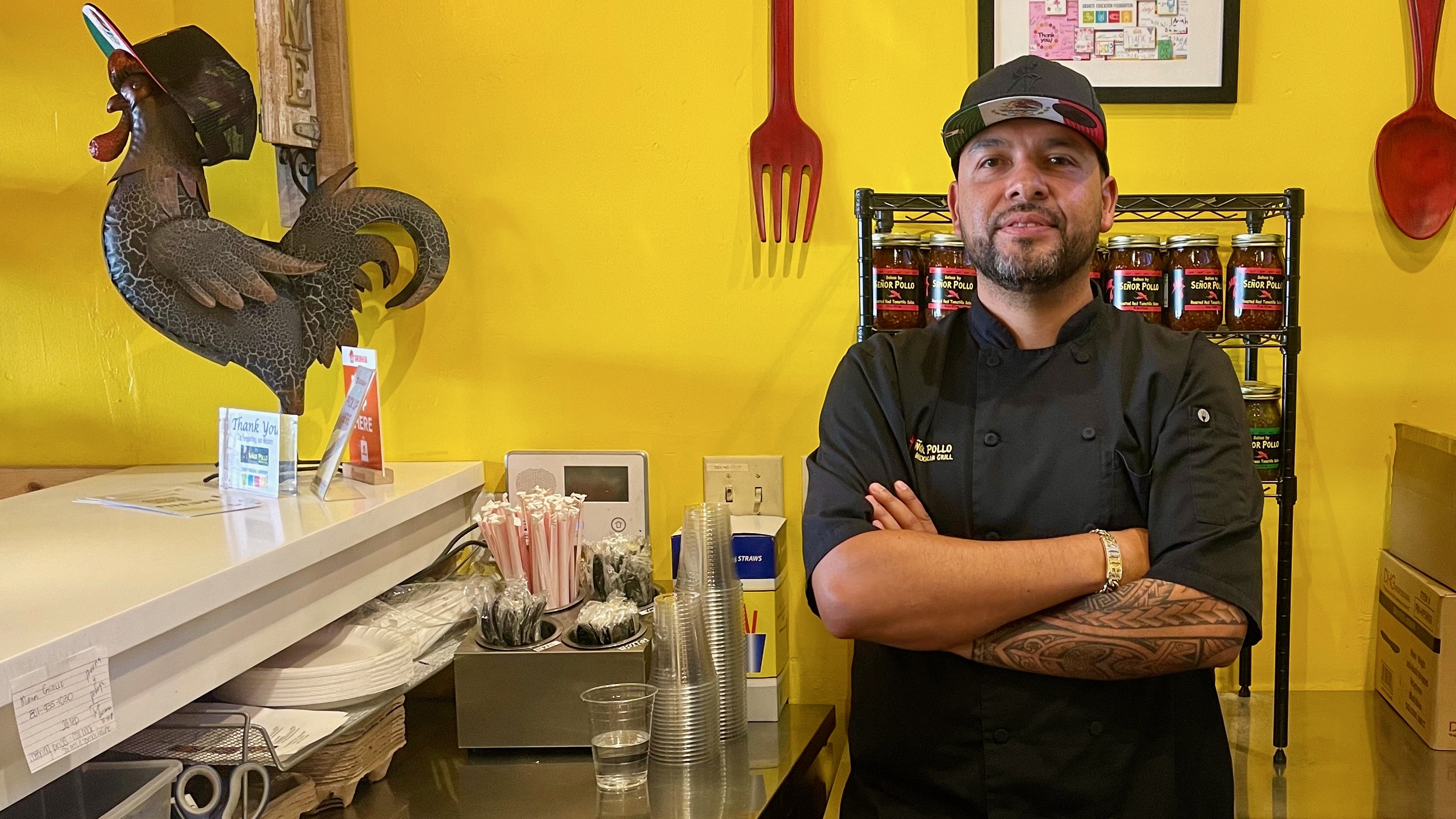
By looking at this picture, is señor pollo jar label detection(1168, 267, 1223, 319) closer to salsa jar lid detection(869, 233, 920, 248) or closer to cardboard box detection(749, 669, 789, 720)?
salsa jar lid detection(869, 233, 920, 248)

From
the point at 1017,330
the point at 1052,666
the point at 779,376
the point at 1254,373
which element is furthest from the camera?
the point at 779,376

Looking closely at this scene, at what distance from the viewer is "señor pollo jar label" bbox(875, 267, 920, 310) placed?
180 centimetres

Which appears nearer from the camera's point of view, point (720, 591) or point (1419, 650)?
point (720, 591)

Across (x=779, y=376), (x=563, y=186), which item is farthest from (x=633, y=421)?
(x=563, y=186)

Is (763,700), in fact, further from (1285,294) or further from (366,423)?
(1285,294)

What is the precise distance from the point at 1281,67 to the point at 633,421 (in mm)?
1360

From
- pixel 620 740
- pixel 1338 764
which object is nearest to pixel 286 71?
pixel 620 740

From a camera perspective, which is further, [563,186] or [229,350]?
[563,186]

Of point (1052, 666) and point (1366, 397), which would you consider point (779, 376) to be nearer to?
point (1052, 666)

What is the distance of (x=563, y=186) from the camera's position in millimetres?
2115

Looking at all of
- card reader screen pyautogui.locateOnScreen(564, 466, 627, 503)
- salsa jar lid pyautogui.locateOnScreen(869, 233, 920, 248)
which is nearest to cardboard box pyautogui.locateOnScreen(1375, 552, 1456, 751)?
salsa jar lid pyautogui.locateOnScreen(869, 233, 920, 248)

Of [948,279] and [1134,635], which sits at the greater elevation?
[948,279]

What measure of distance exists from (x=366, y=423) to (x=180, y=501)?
0.30 m

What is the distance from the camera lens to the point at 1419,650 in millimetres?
1856
